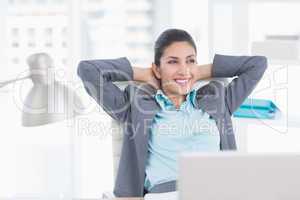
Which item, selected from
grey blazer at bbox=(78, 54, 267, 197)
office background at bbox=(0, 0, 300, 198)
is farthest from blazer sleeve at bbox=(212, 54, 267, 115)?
office background at bbox=(0, 0, 300, 198)

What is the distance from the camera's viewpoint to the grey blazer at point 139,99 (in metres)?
1.76

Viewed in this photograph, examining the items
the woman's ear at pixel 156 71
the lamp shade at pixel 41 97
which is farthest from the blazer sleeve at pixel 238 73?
the lamp shade at pixel 41 97

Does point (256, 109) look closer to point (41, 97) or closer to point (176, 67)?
point (176, 67)

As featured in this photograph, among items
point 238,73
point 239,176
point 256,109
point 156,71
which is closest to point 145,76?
point 156,71

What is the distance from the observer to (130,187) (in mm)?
1763

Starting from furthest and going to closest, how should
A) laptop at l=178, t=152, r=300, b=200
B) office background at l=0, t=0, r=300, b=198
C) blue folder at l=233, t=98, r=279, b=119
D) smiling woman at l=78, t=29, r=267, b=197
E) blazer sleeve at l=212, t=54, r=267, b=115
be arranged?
office background at l=0, t=0, r=300, b=198, blue folder at l=233, t=98, r=279, b=119, blazer sleeve at l=212, t=54, r=267, b=115, smiling woman at l=78, t=29, r=267, b=197, laptop at l=178, t=152, r=300, b=200

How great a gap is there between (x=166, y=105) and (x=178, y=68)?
0.49ft

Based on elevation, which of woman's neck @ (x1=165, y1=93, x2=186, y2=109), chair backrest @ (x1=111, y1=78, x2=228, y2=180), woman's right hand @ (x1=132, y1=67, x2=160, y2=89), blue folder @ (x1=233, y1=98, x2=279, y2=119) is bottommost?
chair backrest @ (x1=111, y1=78, x2=228, y2=180)

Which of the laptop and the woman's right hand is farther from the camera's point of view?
the woman's right hand

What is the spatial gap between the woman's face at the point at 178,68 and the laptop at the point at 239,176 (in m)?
0.88

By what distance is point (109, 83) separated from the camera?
1796 mm

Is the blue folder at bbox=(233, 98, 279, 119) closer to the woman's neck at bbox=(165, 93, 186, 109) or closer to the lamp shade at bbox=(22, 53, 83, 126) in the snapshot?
the woman's neck at bbox=(165, 93, 186, 109)

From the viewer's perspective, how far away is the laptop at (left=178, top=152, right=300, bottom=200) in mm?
926

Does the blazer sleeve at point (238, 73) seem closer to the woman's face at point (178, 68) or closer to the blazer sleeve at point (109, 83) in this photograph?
the woman's face at point (178, 68)
